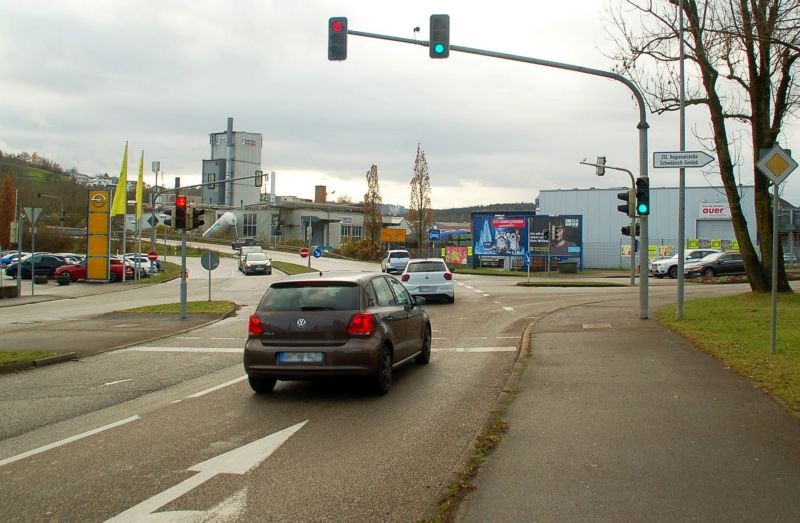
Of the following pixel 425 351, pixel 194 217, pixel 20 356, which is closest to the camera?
pixel 425 351

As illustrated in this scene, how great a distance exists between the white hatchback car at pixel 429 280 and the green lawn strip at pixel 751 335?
311 inches

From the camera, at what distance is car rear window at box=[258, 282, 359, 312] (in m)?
8.87

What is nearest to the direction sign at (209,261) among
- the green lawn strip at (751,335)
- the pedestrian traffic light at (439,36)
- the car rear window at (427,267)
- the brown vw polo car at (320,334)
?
the car rear window at (427,267)

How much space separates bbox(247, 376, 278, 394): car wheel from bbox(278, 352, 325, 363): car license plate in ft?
1.80

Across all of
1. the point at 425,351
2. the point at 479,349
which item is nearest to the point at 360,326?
the point at 425,351

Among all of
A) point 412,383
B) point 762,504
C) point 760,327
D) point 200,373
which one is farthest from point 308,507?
point 760,327

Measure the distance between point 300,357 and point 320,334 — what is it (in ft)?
1.20

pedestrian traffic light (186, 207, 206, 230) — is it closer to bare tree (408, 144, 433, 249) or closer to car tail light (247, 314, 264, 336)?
car tail light (247, 314, 264, 336)

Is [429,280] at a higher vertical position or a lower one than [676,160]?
lower

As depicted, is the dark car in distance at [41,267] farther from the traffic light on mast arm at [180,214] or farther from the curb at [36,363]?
the curb at [36,363]

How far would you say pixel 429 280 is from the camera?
24656 millimetres

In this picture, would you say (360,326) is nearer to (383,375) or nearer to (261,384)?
(383,375)

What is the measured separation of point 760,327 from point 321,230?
102118 millimetres

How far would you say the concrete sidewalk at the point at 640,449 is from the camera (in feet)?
15.3
